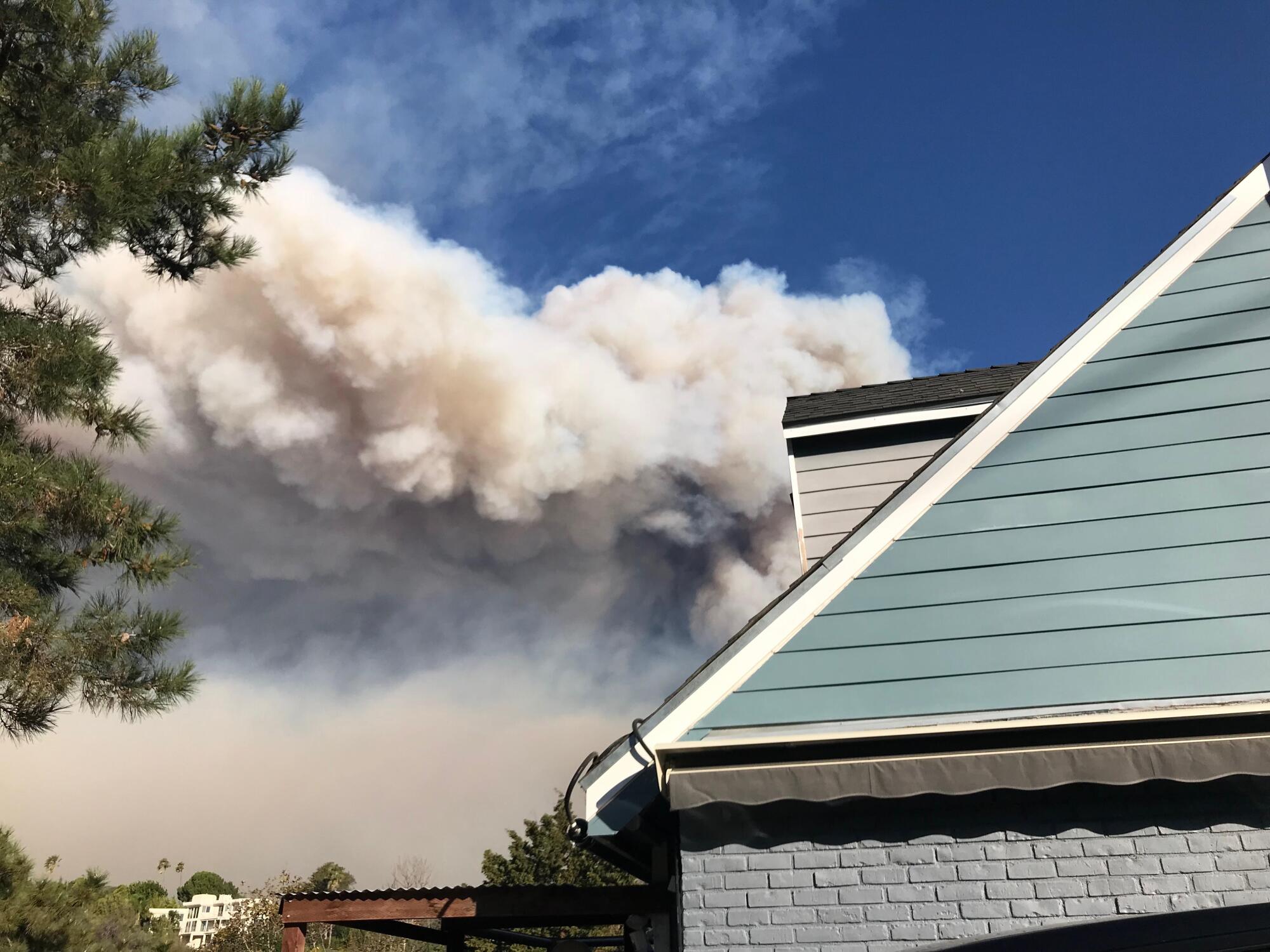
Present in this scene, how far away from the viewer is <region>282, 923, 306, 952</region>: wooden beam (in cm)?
608

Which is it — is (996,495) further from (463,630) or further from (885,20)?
(463,630)

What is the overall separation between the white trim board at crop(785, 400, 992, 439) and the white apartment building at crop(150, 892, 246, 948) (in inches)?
648

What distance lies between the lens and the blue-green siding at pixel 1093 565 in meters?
4.08

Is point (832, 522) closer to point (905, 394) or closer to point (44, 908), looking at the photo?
point (905, 394)

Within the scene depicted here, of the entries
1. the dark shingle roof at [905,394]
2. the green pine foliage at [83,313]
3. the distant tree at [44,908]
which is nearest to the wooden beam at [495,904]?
the green pine foliage at [83,313]

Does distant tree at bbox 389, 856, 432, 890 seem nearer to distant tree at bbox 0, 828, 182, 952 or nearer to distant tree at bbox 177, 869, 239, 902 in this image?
distant tree at bbox 0, 828, 182, 952

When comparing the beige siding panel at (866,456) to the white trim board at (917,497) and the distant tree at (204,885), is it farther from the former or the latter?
the distant tree at (204,885)

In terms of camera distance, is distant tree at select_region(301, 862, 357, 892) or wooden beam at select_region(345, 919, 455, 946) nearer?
wooden beam at select_region(345, 919, 455, 946)

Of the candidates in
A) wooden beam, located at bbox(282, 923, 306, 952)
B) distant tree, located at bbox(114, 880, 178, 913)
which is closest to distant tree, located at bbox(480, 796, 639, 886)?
wooden beam, located at bbox(282, 923, 306, 952)

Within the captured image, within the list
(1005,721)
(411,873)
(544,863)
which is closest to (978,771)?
(1005,721)

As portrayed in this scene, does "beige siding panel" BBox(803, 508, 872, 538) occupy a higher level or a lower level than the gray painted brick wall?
higher

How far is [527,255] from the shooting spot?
7244 cm

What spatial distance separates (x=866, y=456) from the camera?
7.12m

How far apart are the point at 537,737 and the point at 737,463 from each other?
1040 inches
